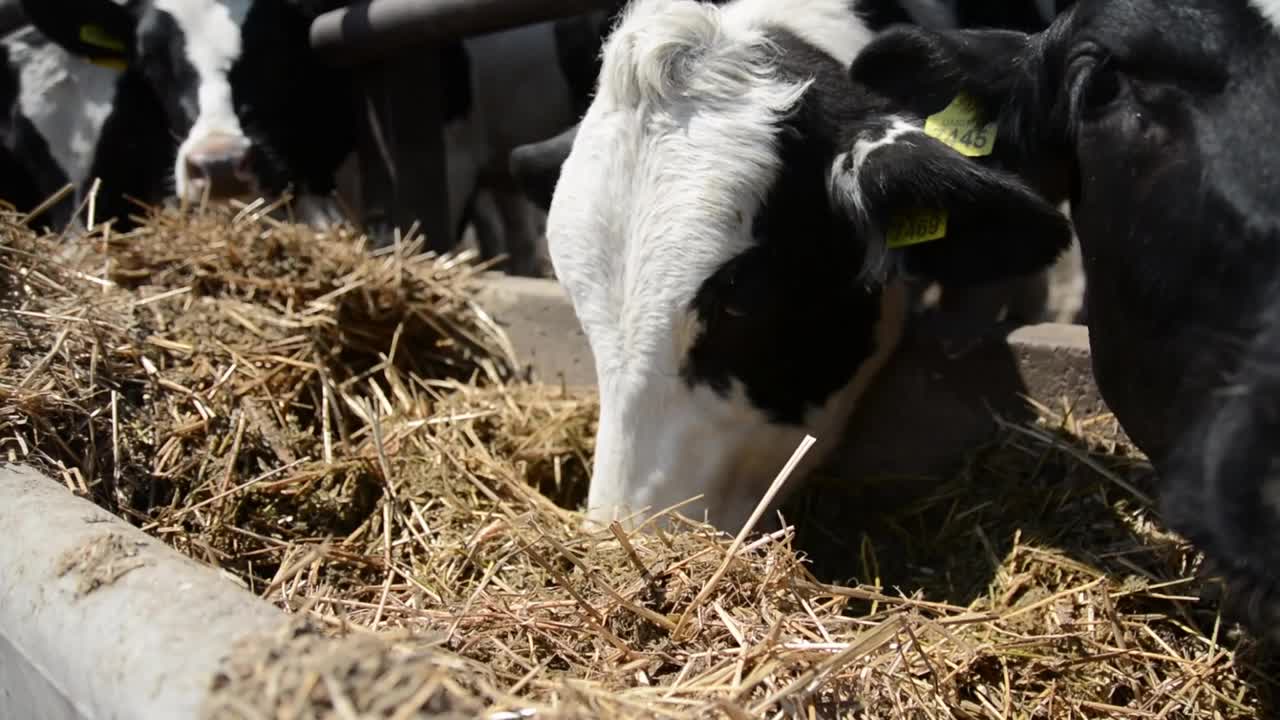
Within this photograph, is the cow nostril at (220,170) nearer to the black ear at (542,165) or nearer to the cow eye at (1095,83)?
the black ear at (542,165)

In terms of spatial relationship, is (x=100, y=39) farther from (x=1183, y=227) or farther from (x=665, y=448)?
(x=1183, y=227)

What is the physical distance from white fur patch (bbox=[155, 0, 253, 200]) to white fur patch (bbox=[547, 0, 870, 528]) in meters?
2.34

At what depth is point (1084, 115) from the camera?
189 centimetres

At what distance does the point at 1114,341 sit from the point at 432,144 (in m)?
2.78

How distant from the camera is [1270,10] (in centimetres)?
167

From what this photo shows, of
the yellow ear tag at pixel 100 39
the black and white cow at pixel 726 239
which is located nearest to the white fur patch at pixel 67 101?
the yellow ear tag at pixel 100 39

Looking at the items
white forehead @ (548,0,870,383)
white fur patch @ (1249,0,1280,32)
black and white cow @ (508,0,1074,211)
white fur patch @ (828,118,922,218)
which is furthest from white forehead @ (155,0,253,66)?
white fur patch @ (1249,0,1280,32)

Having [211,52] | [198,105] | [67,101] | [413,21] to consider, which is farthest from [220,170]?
[67,101]

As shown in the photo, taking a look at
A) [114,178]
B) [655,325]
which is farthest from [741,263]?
[114,178]

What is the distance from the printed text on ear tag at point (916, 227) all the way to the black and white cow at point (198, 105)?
2.51m

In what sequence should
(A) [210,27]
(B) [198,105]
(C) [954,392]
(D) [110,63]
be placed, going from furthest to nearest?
(D) [110,63] → (A) [210,27] → (B) [198,105] → (C) [954,392]

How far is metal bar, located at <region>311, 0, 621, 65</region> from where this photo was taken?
3.19 metres

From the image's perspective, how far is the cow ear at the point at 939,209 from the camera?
211cm

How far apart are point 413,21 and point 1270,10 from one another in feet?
8.60
